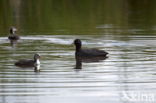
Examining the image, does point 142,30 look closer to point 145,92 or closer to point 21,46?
point 21,46

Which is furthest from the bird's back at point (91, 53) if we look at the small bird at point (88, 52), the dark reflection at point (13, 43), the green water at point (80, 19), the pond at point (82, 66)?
the green water at point (80, 19)

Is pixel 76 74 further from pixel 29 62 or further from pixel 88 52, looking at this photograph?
pixel 88 52

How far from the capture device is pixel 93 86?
2008 cm

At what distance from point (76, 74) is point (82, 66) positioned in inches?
91.2

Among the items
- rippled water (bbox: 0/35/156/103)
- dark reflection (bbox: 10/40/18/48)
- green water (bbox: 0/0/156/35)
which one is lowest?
green water (bbox: 0/0/156/35)

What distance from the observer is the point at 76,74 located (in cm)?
2245

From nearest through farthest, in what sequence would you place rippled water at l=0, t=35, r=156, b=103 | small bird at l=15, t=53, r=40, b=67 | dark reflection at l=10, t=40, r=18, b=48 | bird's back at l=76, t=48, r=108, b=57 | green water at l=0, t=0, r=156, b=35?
rippled water at l=0, t=35, r=156, b=103
small bird at l=15, t=53, r=40, b=67
bird's back at l=76, t=48, r=108, b=57
dark reflection at l=10, t=40, r=18, b=48
green water at l=0, t=0, r=156, b=35

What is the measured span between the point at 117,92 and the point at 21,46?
39.2 feet

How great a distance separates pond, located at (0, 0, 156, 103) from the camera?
1888 centimetres

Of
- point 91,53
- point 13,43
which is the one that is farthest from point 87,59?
point 13,43

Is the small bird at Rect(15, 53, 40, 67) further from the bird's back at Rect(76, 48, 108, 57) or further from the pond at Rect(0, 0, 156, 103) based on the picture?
the bird's back at Rect(76, 48, 108, 57)

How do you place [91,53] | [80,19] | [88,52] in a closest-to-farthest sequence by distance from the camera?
[91,53]
[88,52]
[80,19]

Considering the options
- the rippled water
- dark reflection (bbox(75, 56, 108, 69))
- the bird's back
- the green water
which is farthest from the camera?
the green water

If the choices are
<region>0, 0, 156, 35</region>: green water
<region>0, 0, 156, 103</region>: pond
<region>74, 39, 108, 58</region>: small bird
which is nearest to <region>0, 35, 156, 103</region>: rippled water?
<region>0, 0, 156, 103</region>: pond
